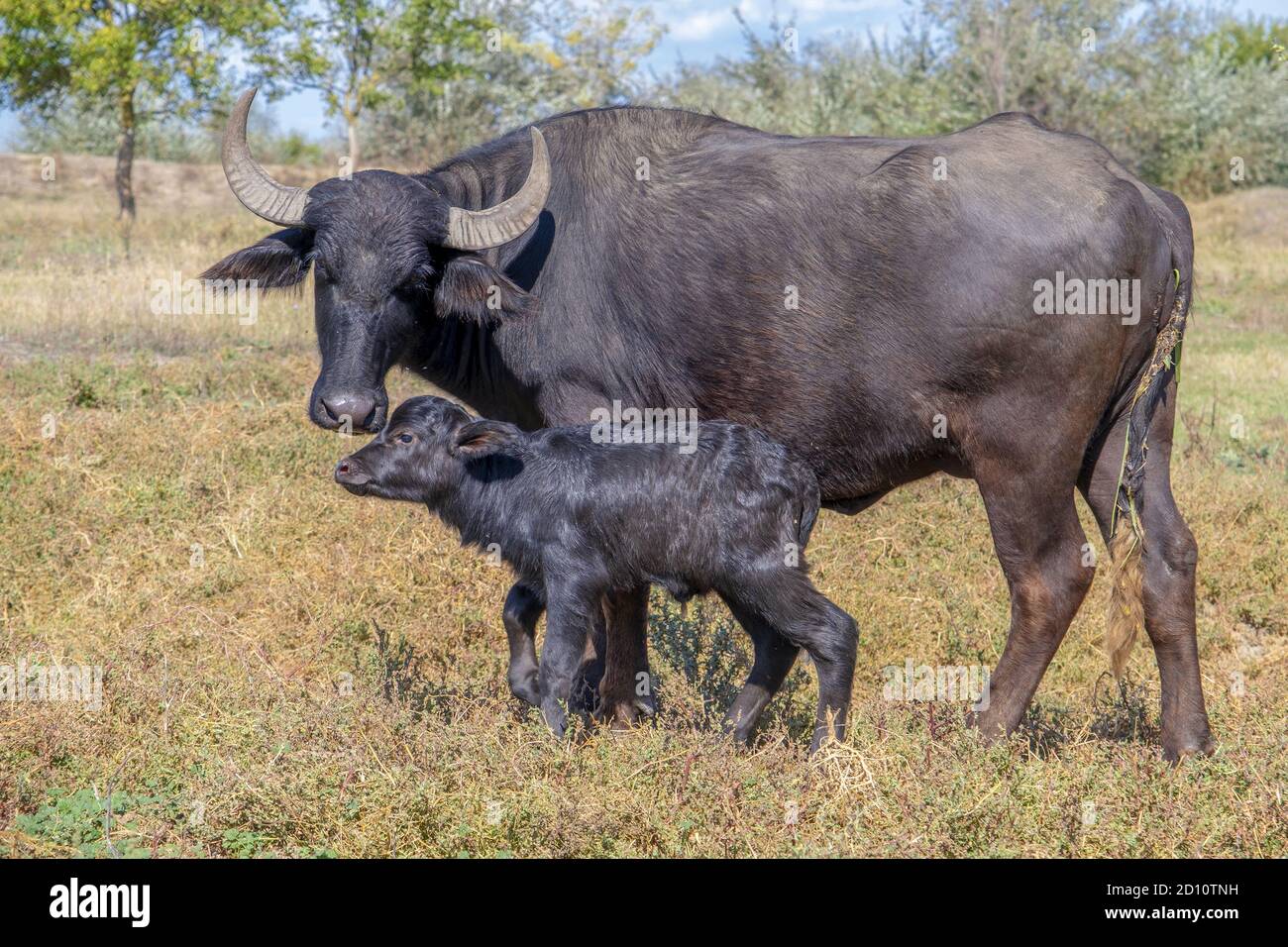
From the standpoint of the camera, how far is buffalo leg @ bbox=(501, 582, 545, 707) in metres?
5.50

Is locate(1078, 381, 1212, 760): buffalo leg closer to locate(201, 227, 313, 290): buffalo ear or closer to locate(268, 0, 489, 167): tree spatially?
locate(201, 227, 313, 290): buffalo ear

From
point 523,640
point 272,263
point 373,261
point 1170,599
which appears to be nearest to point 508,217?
point 373,261

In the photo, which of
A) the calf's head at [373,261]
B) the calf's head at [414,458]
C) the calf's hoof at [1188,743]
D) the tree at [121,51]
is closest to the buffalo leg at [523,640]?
the calf's head at [414,458]

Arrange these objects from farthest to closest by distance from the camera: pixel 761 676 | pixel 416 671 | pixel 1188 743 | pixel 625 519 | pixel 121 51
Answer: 1. pixel 121 51
2. pixel 416 671
3. pixel 1188 743
4. pixel 761 676
5. pixel 625 519

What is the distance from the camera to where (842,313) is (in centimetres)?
542

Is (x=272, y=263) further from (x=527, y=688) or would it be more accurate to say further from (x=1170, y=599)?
(x=1170, y=599)

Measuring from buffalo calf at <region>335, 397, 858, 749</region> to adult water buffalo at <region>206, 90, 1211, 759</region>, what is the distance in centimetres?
23

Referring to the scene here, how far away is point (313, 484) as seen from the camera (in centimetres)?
857

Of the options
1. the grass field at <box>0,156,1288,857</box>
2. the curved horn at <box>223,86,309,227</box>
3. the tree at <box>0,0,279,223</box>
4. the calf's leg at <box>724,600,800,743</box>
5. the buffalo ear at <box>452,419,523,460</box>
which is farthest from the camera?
the tree at <box>0,0,279,223</box>

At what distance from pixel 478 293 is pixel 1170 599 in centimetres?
328

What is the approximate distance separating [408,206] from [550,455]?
3.99 ft

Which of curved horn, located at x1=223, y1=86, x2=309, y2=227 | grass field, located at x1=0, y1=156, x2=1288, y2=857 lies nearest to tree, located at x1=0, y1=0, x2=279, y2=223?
grass field, located at x1=0, y1=156, x2=1288, y2=857
